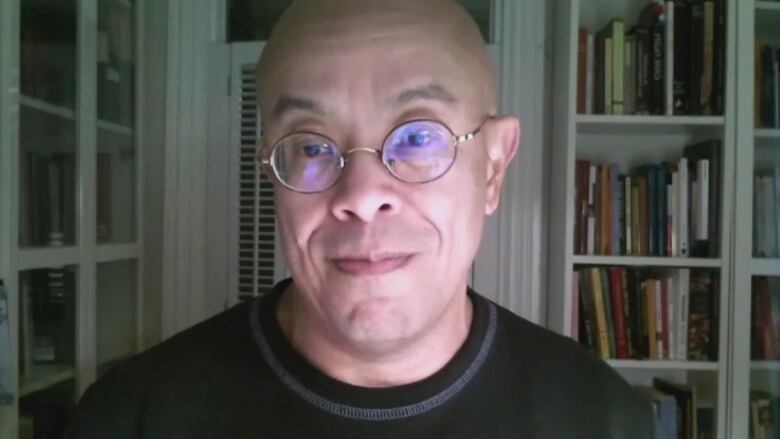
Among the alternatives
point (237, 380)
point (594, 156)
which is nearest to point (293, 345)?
point (237, 380)

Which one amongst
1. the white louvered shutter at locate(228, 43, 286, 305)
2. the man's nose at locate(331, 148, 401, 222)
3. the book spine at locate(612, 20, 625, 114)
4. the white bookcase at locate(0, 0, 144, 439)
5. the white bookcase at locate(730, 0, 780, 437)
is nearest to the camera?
the man's nose at locate(331, 148, 401, 222)

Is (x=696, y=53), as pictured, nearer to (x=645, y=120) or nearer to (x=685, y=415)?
(x=645, y=120)

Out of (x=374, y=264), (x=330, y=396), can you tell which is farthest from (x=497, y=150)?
(x=330, y=396)

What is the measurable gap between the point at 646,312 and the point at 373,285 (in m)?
1.16

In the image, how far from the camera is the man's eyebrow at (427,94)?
69 cm

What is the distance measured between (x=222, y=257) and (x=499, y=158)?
47.9 inches

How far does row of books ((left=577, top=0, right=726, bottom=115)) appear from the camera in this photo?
1488 millimetres

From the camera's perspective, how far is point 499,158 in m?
0.85

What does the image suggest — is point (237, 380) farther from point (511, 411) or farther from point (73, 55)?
point (73, 55)

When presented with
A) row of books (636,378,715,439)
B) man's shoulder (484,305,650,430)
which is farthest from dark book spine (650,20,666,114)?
man's shoulder (484,305,650,430)

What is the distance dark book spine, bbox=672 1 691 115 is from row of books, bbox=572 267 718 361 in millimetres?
478

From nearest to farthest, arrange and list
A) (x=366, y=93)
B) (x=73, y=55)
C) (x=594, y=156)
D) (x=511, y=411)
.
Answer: (x=366, y=93)
(x=511, y=411)
(x=73, y=55)
(x=594, y=156)

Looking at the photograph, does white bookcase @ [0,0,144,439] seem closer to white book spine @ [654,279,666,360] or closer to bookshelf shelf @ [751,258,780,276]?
white book spine @ [654,279,666,360]

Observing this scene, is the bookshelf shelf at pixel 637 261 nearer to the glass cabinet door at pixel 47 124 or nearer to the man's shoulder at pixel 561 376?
the man's shoulder at pixel 561 376
